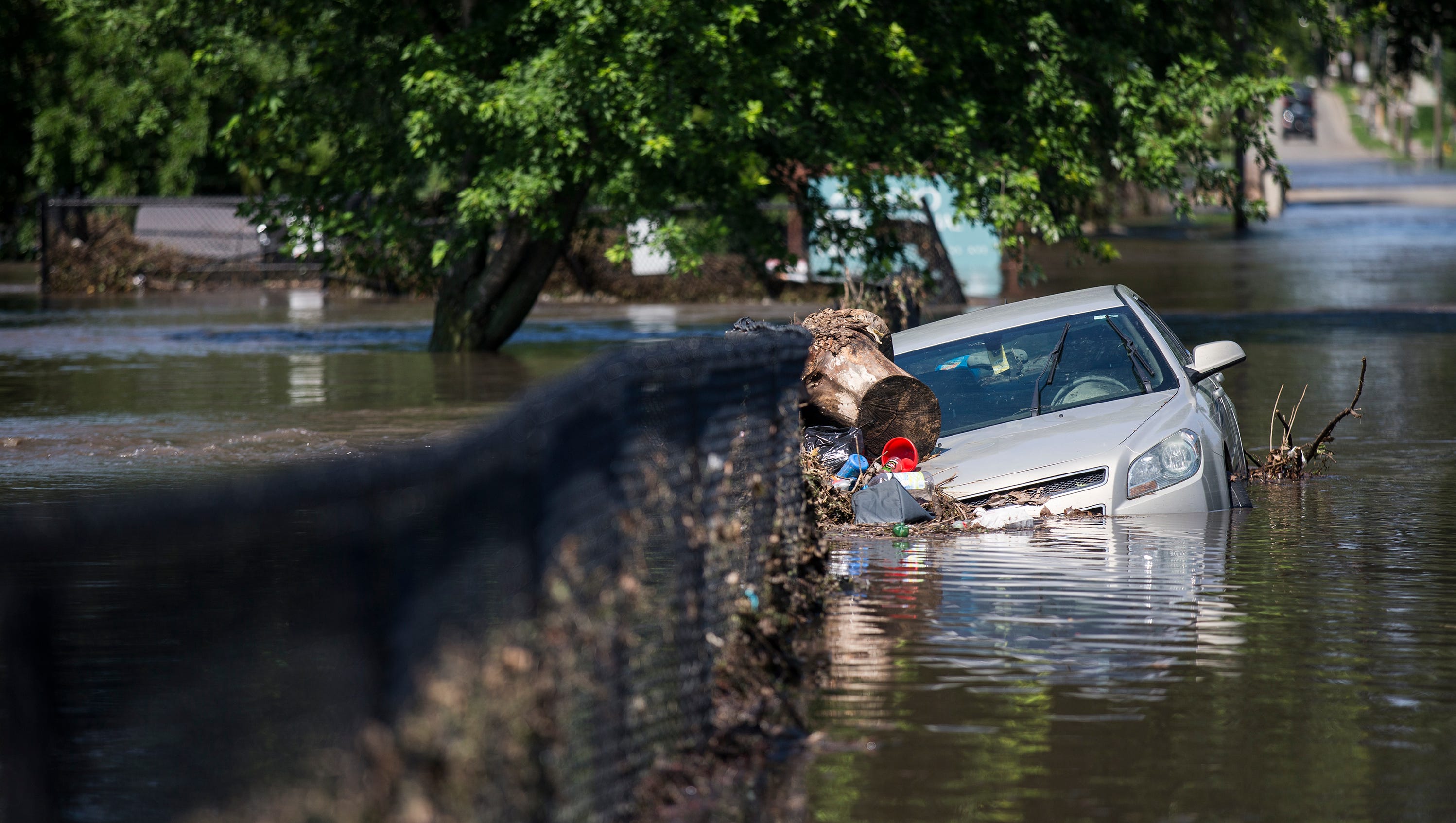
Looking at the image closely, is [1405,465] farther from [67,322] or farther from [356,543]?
[67,322]

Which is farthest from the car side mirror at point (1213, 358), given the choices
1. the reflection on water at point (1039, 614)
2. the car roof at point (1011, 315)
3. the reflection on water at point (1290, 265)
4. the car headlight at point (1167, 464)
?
the reflection on water at point (1290, 265)

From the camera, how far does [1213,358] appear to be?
9.45 meters

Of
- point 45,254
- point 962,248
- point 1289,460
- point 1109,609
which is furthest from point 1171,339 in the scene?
point 45,254

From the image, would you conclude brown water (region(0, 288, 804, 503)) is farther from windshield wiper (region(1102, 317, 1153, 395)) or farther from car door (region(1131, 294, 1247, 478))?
car door (region(1131, 294, 1247, 478))

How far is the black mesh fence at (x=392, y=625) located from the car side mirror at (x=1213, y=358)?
5.31m

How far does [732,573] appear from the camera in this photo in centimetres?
545

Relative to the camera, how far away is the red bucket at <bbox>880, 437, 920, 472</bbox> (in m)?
9.33

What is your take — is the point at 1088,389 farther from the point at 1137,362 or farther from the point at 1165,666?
the point at 1165,666

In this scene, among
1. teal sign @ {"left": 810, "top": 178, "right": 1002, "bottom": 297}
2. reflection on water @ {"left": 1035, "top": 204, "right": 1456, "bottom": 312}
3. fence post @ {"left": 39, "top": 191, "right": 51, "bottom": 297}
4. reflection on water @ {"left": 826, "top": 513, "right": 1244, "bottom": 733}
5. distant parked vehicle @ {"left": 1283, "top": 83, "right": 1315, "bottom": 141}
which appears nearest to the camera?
reflection on water @ {"left": 826, "top": 513, "right": 1244, "bottom": 733}

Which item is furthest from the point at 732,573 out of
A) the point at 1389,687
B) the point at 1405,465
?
the point at 1405,465

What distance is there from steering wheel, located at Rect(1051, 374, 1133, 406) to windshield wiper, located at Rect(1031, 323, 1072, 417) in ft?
0.28

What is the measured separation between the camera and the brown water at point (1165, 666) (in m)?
4.87

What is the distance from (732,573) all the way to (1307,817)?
1775mm

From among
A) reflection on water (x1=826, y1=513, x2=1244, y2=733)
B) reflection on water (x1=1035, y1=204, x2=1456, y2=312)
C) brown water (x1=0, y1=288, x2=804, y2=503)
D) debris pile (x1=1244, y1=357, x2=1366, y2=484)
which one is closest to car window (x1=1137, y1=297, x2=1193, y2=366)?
debris pile (x1=1244, y1=357, x2=1366, y2=484)
